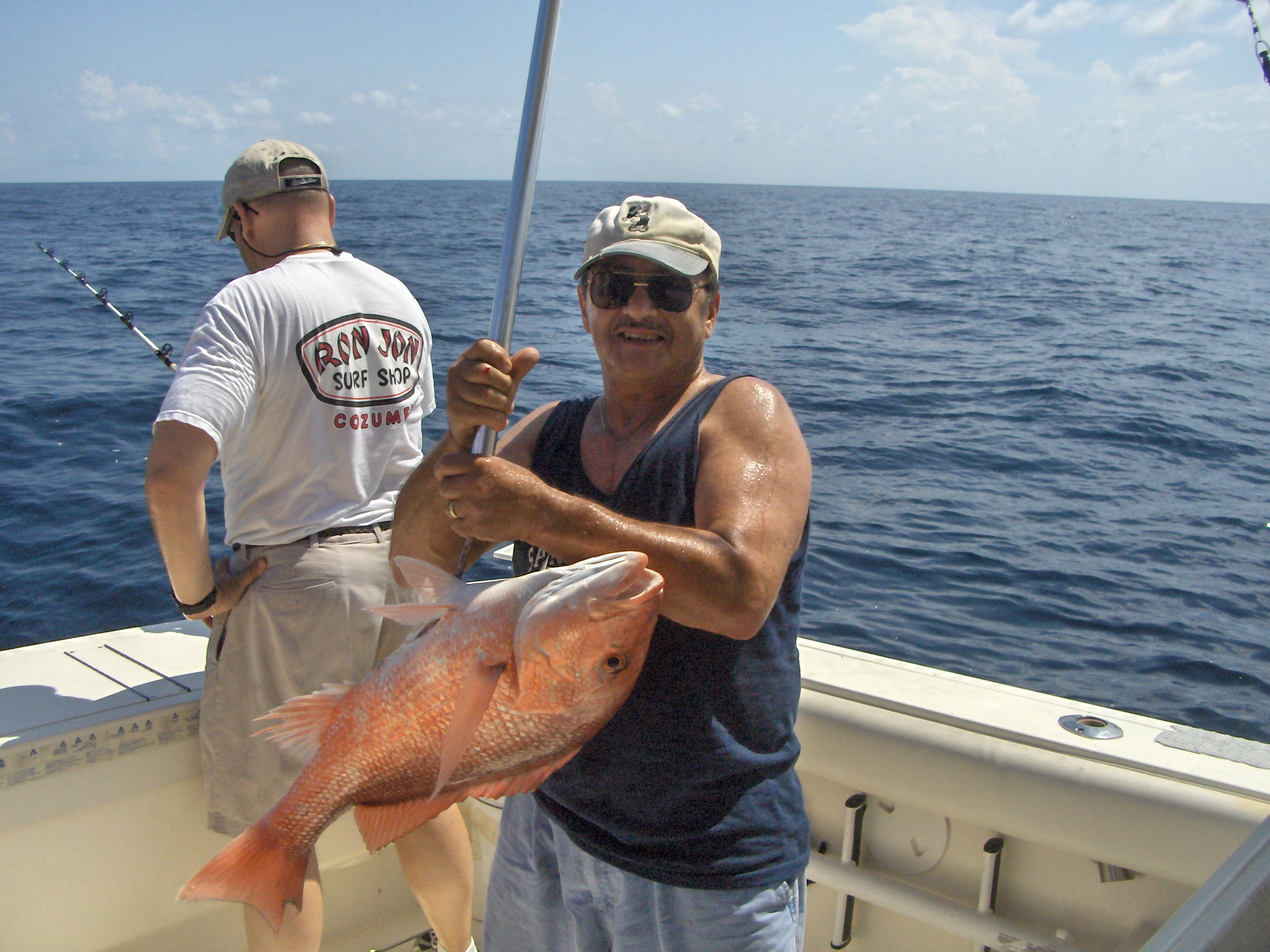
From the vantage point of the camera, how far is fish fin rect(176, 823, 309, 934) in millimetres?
1564

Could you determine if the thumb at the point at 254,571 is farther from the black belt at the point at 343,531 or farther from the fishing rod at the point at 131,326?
the fishing rod at the point at 131,326

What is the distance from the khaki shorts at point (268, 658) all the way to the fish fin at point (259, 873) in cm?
103

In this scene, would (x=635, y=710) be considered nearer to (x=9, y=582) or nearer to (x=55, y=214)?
(x=9, y=582)

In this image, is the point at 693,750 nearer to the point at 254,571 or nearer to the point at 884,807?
the point at 884,807

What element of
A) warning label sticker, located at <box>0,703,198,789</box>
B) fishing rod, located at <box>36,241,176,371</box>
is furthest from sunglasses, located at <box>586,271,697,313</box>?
fishing rod, located at <box>36,241,176,371</box>

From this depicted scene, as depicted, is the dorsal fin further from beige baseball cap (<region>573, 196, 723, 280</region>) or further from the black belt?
the black belt

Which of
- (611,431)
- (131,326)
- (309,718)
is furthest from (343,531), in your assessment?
(131,326)

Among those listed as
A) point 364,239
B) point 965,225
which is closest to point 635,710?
point 364,239

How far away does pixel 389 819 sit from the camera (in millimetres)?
1605

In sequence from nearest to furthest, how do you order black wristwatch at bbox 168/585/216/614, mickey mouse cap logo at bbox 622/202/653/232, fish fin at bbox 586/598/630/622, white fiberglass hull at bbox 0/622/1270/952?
fish fin at bbox 586/598/630/622
mickey mouse cap logo at bbox 622/202/653/232
white fiberglass hull at bbox 0/622/1270/952
black wristwatch at bbox 168/585/216/614

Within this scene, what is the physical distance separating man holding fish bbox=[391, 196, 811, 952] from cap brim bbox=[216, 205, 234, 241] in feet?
4.26

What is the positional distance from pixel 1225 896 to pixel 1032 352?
16.7 metres

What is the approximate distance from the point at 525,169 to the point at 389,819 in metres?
1.10

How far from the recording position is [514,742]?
4.99 feet
